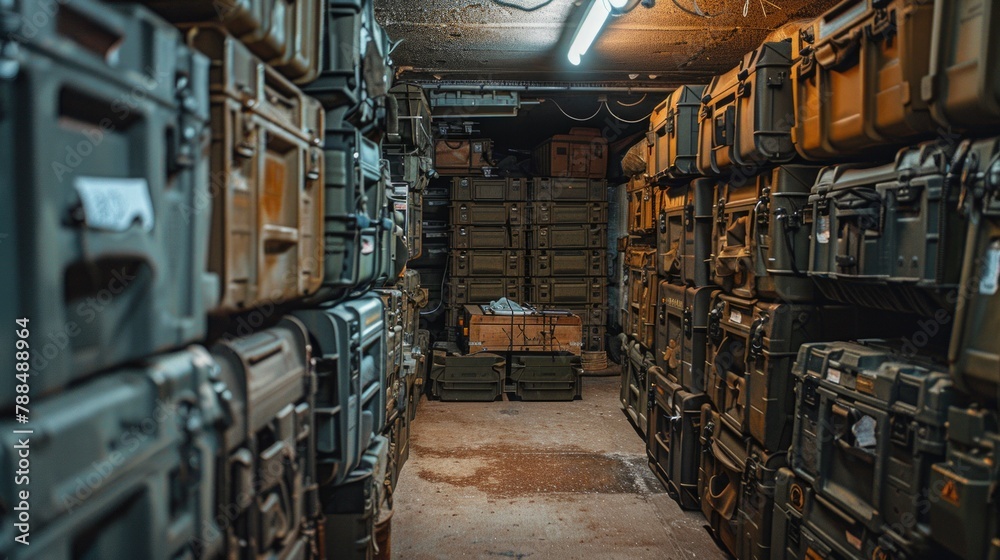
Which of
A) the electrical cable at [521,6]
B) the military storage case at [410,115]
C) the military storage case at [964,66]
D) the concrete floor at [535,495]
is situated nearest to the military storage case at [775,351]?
the concrete floor at [535,495]

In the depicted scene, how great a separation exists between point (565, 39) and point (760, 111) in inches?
111

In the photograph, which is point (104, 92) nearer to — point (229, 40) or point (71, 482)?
point (229, 40)

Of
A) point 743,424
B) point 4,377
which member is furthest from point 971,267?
point 4,377

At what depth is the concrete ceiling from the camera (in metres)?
5.35

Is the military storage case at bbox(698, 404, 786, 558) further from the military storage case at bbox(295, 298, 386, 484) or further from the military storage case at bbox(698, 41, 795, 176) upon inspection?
the military storage case at bbox(295, 298, 386, 484)

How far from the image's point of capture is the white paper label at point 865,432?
285 centimetres

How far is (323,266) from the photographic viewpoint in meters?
2.78

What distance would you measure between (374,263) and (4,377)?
2.42 m

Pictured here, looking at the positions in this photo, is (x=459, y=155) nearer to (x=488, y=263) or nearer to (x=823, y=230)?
(x=488, y=263)

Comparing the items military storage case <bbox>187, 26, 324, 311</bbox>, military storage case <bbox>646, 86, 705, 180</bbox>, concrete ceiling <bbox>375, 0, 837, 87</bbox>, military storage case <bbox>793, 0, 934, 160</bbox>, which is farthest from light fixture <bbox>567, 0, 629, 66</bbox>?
military storage case <bbox>187, 26, 324, 311</bbox>

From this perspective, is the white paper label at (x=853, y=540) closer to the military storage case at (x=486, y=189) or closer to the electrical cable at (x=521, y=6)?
the electrical cable at (x=521, y=6)

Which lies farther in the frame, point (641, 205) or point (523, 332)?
point (523, 332)

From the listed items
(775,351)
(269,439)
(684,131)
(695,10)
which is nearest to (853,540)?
(775,351)

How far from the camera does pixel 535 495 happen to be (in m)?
5.37
